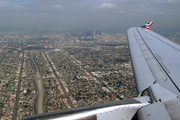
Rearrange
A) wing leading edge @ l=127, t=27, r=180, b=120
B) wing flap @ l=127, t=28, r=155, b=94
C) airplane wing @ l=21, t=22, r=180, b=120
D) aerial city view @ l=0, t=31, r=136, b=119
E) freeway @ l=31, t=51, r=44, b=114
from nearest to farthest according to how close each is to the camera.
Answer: airplane wing @ l=21, t=22, r=180, b=120 → wing leading edge @ l=127, t=27, r=180, b=120 → wing flap @ l=127, t=28, r=155, b=94 → freeway @ l=31, t=51, r=44, b=114 → aerial city view @ l=0, t=31, r=136, b=119

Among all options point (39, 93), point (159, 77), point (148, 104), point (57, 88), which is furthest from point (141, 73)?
point (57, 88)

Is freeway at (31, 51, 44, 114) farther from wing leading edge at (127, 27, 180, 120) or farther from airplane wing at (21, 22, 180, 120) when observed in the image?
airplane wing at (21, 22, 180, 120)

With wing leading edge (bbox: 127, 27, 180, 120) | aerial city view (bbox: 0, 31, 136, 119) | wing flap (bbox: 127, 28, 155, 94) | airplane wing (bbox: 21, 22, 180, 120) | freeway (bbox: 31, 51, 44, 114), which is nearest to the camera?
airplane wing (bbox: 21, 22, 180, 120)

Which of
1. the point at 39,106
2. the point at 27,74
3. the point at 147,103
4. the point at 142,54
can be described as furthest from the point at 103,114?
the point at 27,74

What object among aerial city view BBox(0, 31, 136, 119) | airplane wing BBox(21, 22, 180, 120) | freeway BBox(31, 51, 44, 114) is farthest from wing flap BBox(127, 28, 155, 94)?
freeway BBox(31, 51, 44, 114)

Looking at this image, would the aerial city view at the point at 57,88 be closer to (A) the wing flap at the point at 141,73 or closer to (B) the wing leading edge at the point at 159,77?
(A) the wing flap at the point at 141,73

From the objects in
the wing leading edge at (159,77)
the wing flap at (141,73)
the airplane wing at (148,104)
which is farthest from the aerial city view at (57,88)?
the airplane wing at (148,104)

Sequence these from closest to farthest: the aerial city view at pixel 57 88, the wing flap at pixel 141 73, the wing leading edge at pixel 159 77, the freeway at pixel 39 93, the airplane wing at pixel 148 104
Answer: the airplane wing at pixel 148 104 → the wing leading edge at pixel 159 77 → the wing flap at pixel 141 73 → the freeway at pixel 39 93 → the aerial city view at pixel 57 88

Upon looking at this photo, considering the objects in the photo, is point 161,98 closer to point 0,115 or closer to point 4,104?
point 0,115
